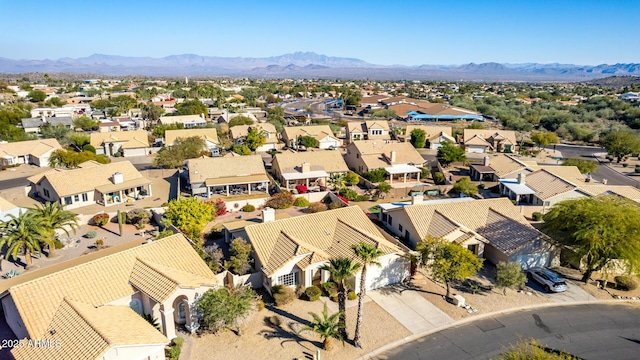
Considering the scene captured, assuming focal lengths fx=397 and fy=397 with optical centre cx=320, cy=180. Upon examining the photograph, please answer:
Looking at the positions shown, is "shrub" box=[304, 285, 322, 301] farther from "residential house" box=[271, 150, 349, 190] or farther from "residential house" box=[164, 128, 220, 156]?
"residential house" box=[164, 128, 220, 156]

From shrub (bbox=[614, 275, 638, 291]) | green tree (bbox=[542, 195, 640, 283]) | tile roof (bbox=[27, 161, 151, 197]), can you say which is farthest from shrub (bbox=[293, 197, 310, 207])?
shrub (bbox=[614, 275, 638, 291])

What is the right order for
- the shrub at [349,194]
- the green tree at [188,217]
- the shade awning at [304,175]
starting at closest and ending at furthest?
the green tree at [188,217] → the shrub at [349,194] → the shade awning at [304,175]

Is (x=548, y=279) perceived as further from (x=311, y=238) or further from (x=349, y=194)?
(x=349, y=194)

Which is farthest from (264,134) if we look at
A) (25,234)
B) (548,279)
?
(548,279)

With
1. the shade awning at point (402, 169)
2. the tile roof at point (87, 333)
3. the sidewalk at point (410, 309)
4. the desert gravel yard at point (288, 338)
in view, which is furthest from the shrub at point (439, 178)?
the tile roof at point (87, 333)

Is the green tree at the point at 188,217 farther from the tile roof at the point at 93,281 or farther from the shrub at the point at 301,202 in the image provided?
the shrub at the point at 301,202
